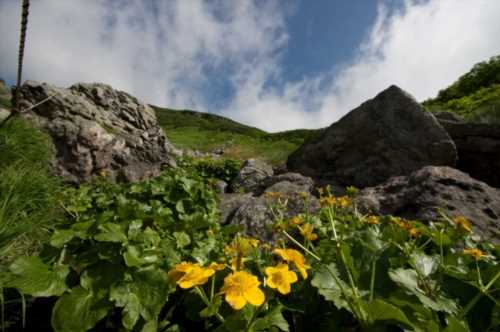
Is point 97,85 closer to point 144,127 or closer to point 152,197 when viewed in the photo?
point 144,127

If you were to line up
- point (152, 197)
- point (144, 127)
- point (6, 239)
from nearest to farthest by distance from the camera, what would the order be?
1. point (6, 239)
2. point (152, 197)
3. point (144, 127)

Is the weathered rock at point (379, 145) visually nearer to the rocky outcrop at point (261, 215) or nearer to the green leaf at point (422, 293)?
the rocky outcrop at point (261, 215)

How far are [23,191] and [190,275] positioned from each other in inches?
110

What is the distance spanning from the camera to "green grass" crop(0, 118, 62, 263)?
6.14 ft

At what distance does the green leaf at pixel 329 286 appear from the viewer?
33.4 inches

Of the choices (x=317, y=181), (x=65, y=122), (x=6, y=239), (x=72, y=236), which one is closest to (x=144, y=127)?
(x=65, y=122)

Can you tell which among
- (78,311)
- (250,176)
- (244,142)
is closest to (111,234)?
(78,311)

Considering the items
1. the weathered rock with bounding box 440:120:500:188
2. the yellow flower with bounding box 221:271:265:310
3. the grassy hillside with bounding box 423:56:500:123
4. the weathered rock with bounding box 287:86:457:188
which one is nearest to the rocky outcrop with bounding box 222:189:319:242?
the weathered rock with bounding box 287:86:457:188

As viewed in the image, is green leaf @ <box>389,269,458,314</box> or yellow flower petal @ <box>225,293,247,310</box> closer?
yellow flower petal @ <box>225,293,247,310</box>

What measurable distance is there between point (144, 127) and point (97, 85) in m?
2.21

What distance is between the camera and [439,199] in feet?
10.9

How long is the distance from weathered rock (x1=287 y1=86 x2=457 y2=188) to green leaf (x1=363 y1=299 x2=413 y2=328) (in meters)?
5.00

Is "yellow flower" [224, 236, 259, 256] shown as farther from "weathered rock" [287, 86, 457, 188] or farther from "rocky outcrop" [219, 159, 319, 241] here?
"weathered rock" [287, 86, 457, 188]

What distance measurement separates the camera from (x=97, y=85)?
9984 mm
